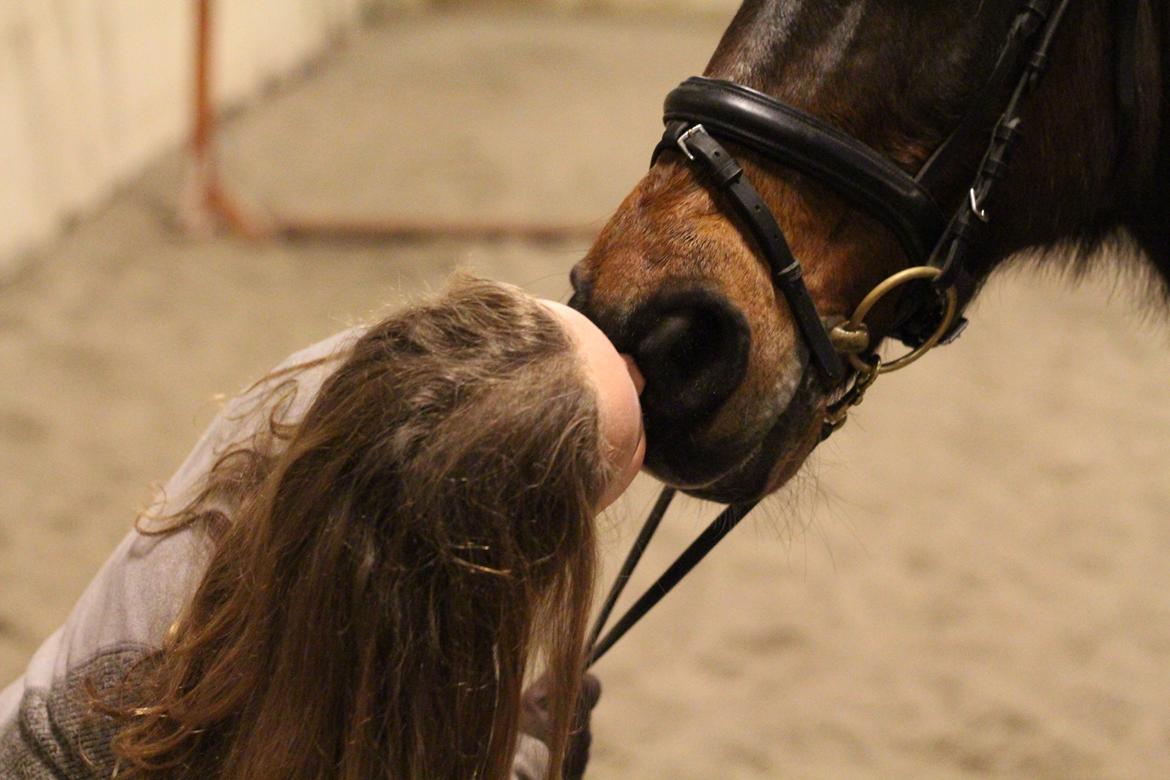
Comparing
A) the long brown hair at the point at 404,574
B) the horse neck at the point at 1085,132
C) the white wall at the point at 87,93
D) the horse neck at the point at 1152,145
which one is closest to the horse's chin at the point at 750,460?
the long brown hair at the point at 404,574

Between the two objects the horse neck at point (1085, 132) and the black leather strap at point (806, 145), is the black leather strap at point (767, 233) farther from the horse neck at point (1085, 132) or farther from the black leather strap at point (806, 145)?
the horse neck at point (1085, 132)

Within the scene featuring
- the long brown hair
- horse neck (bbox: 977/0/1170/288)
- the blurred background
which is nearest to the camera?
the long brown hair

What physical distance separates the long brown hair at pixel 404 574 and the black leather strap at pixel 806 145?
25cm

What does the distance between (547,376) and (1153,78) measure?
0.62 metres

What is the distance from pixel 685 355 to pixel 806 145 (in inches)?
7.7

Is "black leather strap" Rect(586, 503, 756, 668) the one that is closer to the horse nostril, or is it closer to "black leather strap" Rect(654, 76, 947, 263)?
the horse nostril

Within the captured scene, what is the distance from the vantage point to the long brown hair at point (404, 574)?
70 cm

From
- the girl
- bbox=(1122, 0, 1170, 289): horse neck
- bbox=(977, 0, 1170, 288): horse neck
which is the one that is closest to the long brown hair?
the girl

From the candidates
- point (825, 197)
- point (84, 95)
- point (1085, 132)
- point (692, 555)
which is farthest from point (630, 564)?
point (84, 95)

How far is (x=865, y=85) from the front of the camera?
909 millimetres

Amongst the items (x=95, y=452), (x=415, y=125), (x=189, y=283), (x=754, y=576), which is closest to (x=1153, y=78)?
(x=754, y=576)

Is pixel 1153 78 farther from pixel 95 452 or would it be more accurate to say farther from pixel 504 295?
pixel 95 452

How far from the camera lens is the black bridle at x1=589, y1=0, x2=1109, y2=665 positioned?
88 cm

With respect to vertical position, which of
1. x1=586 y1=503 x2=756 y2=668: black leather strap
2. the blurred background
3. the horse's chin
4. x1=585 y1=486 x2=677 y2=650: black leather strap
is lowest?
the blurred background
